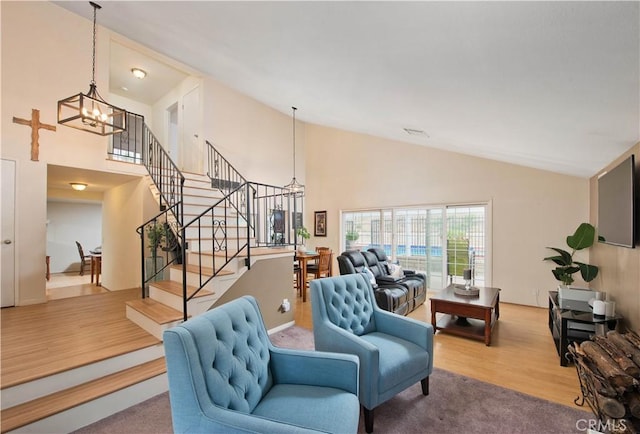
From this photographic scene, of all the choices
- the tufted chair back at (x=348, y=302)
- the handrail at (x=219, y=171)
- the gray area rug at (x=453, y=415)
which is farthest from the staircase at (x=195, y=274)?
the handrail at (x=219, y=171)

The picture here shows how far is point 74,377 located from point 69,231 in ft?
26.2

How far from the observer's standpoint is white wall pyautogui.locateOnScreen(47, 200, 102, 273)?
7.77 meters

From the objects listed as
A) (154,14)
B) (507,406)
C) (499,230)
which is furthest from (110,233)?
(499,230)

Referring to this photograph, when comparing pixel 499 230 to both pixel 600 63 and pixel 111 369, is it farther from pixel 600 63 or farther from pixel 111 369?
pixel 111 369

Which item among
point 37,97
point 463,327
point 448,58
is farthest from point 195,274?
point 463,327

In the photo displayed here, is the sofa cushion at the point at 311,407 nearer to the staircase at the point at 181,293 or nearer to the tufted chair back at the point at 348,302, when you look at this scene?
the tufted chair back at the point at 348,302

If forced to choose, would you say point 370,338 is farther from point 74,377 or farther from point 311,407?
point 74,377

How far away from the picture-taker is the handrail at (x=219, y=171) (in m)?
6.18

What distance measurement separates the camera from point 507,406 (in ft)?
7.30

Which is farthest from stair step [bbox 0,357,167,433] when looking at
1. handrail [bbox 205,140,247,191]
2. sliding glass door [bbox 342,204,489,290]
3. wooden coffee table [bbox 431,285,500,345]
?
sliding glass door [bbox 342,204,489,290]

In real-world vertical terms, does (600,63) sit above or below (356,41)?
below

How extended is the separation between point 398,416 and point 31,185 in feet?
17.3

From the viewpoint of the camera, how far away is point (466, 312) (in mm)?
3604

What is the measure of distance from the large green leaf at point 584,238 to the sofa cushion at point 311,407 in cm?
437
